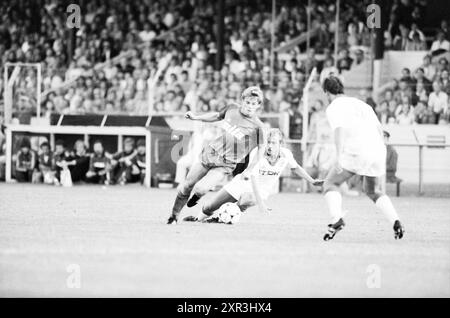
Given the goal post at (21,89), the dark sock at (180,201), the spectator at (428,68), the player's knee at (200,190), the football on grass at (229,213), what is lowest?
the football on grass at (229,213)

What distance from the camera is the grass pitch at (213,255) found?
861 centimetres

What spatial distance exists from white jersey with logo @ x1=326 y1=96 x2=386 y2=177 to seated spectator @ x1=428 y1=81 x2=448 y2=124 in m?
12.5

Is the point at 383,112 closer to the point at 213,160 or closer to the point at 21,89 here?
the point at 21,89

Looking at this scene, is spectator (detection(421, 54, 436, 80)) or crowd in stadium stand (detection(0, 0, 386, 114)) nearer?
spectator (detection(421, 54, 436, 80))

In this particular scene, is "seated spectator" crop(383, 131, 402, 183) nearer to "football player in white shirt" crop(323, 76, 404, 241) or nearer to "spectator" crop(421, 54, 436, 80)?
"spectator" crop(421, 54, 436, 80)

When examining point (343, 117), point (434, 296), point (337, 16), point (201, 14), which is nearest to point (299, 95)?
point (337, 16)

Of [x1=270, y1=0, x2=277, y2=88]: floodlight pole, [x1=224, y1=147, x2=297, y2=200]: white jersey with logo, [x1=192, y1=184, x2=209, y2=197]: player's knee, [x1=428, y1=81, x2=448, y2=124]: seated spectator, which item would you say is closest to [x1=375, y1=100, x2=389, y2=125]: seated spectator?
[x1=428, y1=81, x2=448, y2=124]: seated spectator

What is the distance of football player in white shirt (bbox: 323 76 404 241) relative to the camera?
1223 cm

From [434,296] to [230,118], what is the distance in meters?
6.34

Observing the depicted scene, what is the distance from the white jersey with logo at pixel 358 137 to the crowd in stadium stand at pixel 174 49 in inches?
501

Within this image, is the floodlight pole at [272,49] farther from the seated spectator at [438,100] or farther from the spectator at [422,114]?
the seated spectator at [438,100]

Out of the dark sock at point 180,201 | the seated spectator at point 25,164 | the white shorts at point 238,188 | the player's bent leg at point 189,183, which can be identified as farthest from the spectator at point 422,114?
the dark sock at point 180,201
